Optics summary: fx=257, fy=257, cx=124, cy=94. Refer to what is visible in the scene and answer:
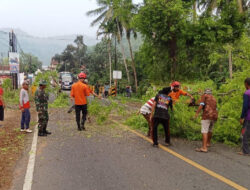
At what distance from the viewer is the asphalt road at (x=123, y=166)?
434 centimetres

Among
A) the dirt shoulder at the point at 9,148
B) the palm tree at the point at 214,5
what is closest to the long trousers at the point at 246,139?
the dirt shoulder at the point at 9,148

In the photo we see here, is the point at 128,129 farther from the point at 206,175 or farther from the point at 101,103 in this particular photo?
the point at 206,175

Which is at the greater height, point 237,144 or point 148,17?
point 148,17

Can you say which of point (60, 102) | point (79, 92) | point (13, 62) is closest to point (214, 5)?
point (60, 102)

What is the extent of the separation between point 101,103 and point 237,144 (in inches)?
217

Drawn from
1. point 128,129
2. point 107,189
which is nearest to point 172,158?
point 107,189

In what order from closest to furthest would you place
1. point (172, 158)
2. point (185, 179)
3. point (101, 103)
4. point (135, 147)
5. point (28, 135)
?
point (185, 179), point (172, 158), point (135, 147), point (28, 135), point (101, 103)

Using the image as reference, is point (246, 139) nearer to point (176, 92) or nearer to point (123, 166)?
point (176, 92)

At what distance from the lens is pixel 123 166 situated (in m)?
5.18

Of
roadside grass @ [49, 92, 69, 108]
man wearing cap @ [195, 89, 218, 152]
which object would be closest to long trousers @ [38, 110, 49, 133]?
man wearing cap @ [195, 89, 218, 152]

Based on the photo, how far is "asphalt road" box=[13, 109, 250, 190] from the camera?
4336mm

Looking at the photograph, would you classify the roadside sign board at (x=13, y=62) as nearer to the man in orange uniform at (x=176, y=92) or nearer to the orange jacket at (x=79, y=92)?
the orange jacket at (x=79, y=92)

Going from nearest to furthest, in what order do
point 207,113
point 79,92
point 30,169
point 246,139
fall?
point 30,169 < point 246,139 < point 207,113 < point 79,92

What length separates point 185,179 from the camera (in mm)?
4508
